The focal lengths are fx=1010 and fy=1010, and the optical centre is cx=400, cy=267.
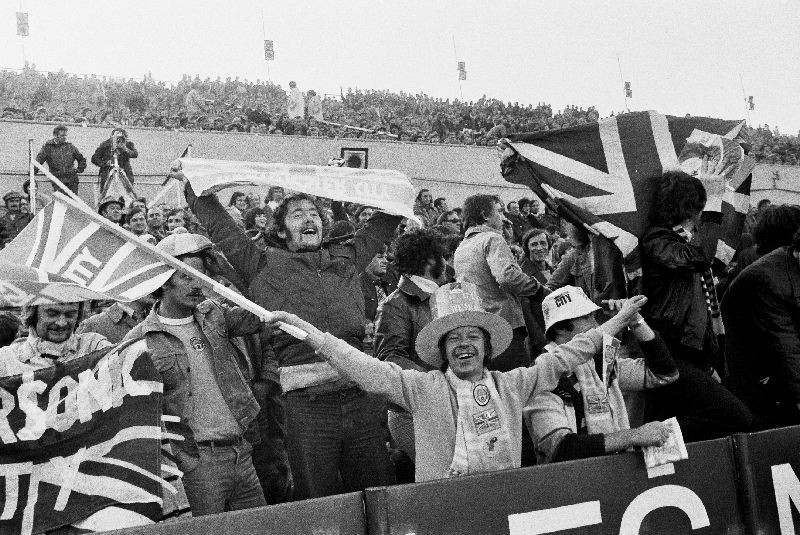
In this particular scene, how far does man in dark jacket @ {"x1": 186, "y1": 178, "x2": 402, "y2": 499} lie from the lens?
508 cm

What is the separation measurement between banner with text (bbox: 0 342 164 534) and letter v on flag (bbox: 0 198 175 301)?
34 centimetres

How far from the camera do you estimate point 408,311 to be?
5.77 m

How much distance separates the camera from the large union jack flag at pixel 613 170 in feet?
19.1

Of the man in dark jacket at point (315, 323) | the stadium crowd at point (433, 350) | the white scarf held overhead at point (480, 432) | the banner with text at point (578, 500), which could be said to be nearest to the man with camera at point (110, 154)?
the stadium crowd at point (433, 350)

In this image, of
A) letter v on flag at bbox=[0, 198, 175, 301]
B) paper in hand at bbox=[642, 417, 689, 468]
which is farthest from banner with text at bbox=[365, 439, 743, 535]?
letter v on flag at bbox=[0, 198, 175, 301]

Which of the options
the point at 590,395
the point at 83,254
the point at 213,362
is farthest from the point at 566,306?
the point at 83,254

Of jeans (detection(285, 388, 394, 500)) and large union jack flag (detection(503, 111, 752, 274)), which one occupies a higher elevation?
large union jack flag (detection(503, 111, 752, 274))

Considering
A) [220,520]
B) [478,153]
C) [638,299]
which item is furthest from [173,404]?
[478,153]

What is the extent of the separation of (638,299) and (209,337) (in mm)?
2107

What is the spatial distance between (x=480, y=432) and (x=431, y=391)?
275 mm

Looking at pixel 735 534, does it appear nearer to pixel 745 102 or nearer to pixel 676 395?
pixel 676 395

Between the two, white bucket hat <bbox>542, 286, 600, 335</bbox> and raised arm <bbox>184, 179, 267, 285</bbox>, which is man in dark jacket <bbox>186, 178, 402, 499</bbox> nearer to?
raised arm <bbox>184, 179, 267, 285</bbox>

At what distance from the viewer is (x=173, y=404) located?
479 centimetres

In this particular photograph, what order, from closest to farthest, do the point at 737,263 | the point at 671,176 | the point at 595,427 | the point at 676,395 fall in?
the point at 595,427 < the point at 676,395 < the point at 671,176 < the point at 737,263
